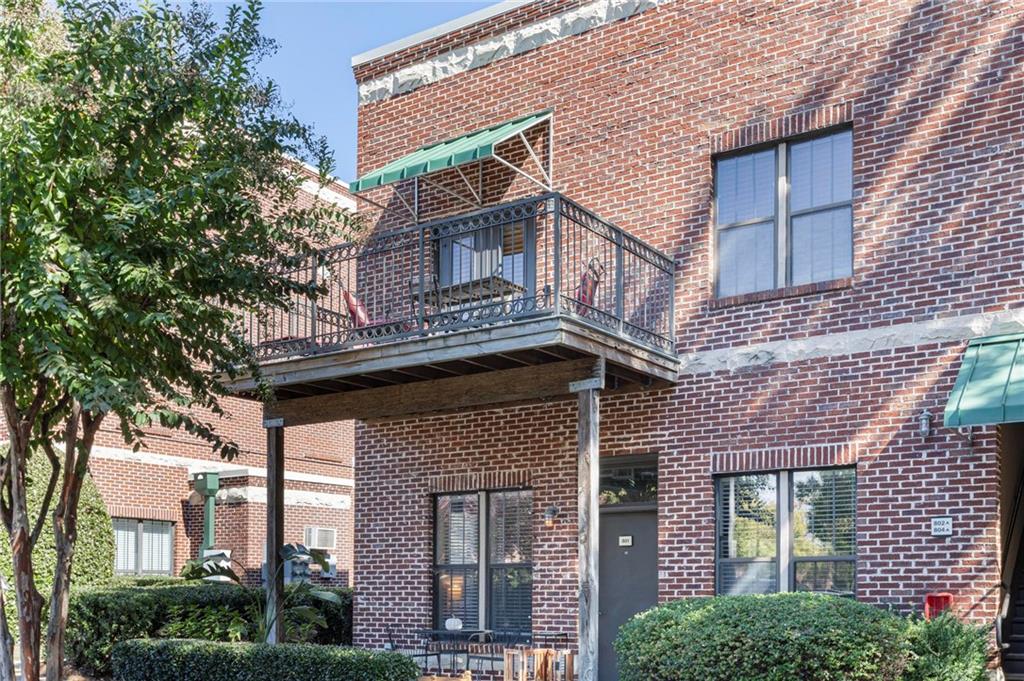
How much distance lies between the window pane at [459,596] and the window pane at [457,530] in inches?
5.3

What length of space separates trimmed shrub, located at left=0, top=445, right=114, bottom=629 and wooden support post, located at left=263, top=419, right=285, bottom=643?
5224 mm

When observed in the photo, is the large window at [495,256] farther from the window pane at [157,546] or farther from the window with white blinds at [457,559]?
the window pane at [157,546]

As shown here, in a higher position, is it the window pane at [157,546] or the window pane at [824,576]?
the window pane at [824,576]

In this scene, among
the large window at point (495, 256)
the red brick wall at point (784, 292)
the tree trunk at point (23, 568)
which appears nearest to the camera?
the tree trunk at point (23, 568)

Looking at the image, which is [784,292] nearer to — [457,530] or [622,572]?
[622,572]

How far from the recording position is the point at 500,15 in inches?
602

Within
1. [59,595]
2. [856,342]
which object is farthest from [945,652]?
[59,595]

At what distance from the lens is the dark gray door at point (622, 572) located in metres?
13.4

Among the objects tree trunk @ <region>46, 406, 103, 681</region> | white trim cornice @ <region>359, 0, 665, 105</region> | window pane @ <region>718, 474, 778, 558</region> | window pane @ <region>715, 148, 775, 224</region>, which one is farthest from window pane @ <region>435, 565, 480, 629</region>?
white trim cornice @ <region>359, 0, 665, 105</region>

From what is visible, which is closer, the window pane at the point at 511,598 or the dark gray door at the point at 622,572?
the dark gray door at the point at 622,572

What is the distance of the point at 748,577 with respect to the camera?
12.4 metres

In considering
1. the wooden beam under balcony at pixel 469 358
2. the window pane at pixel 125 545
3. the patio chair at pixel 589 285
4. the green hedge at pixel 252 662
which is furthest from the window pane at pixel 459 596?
the window pane at pixel 125 545

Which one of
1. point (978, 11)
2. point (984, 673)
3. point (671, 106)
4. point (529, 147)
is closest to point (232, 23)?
point (529, 147)

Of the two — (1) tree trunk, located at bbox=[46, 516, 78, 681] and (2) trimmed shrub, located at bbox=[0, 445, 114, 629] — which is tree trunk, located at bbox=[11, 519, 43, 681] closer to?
(1) tree trunk, located at bbox=[46, 516, 78, 681]
